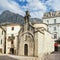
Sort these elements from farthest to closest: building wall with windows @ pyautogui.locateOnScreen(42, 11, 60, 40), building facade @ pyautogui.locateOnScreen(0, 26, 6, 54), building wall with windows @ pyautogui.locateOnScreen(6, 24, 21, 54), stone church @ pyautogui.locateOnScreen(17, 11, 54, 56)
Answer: building wall with windows @ pyautogui.locateOnScreen(42, 11, 60, 40)
building facade @ pyautogui.locateOnScreen(0, 26, 6, 54)
building wall with windows @ pyautogui.locateOnScreen(6, 24, 21, 54)
stone church @ pyautogui.locateOnScreen(17, 11, 54, 56)

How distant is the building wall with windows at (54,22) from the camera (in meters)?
79.8

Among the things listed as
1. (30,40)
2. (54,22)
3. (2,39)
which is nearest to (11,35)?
(2,39)

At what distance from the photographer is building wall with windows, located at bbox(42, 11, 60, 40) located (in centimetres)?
7975

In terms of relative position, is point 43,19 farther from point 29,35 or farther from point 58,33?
point 29,35

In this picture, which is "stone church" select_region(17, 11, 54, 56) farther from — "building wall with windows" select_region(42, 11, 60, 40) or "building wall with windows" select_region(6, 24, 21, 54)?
"building wall with windows" select_region(42, 11, 60, 40)

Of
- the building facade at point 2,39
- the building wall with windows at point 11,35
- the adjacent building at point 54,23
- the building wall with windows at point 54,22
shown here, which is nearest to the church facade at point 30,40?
the building wall with windows at point 11,35

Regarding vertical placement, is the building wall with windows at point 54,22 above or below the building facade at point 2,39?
above

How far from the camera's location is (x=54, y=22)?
8119 cm

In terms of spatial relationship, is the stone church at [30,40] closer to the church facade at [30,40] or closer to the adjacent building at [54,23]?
the church facade at [30,40]

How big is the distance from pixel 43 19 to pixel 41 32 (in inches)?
1332

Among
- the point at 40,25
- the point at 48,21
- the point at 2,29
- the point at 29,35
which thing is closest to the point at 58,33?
the point at 48,21

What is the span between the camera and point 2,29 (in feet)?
210

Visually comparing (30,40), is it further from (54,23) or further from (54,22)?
(54,22)

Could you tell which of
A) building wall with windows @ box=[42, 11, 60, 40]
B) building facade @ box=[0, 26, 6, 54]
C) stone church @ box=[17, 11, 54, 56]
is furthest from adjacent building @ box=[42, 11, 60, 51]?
stone church @ box=[17, 11, 54, 56]
